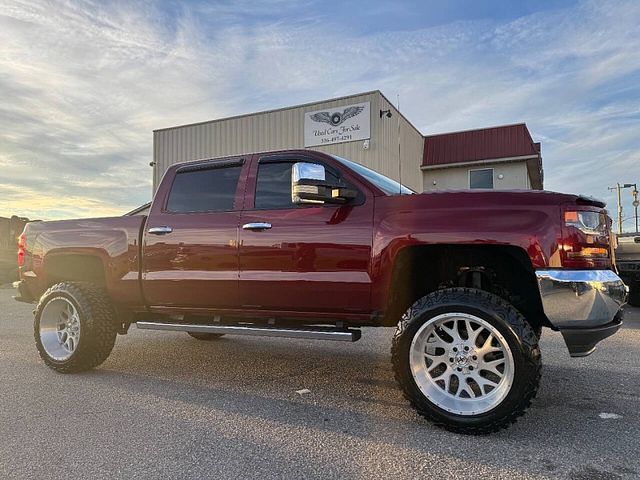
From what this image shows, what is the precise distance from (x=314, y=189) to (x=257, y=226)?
0.74 metres

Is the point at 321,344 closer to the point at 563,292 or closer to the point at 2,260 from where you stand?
the point at 563,292

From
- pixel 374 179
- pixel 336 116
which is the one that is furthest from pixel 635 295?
pixel 336 116

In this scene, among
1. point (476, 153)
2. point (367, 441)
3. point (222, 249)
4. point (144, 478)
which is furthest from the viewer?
point (476, 153)

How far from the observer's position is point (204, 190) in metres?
4.57

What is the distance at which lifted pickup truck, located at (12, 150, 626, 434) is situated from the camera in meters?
3.13

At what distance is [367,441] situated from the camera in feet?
9.84

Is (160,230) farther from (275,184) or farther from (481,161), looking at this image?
(481,161)

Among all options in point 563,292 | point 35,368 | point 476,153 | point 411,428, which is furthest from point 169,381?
point 476,153

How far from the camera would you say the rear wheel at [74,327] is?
464 centimetres

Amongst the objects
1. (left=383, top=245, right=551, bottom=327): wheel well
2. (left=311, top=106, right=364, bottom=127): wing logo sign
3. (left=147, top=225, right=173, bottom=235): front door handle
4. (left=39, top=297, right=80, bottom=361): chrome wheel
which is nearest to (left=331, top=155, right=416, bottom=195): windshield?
(left=383, top=245, right=551, bottom=327): wheel well

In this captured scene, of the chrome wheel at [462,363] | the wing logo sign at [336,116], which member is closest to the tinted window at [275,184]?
the chrome wheel at [462,363]

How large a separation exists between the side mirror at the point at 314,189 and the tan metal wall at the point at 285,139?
12804 millimetres

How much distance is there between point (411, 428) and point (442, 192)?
5.31 ft

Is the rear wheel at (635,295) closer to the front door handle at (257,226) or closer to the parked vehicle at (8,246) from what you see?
the front door handle at (257,226)
